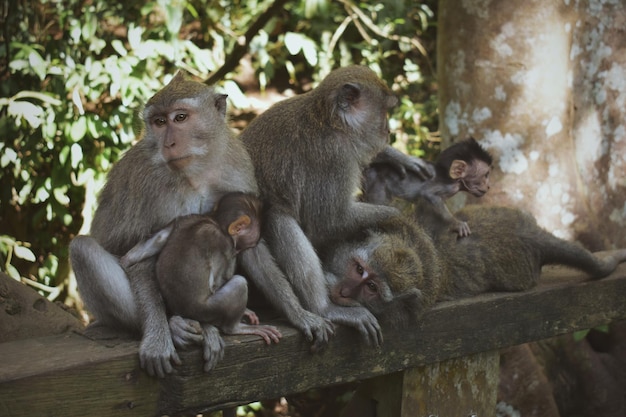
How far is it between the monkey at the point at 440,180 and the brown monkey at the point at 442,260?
5.1 inches

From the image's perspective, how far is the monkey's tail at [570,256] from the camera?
389 centimetres

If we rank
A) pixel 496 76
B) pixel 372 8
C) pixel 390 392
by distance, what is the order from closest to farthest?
pixel 390 392 < pixel 496 76 < pixel 372 8

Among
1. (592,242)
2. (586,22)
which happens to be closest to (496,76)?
(586,22)

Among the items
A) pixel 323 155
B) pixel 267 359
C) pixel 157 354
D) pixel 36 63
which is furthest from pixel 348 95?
pixel 36 63

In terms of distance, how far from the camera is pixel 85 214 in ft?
18.4

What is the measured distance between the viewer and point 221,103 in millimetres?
3244

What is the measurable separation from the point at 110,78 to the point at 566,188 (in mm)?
3048

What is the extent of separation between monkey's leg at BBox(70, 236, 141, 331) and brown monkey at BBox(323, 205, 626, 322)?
0.85 meters

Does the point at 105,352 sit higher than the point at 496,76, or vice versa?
the point at 496,76

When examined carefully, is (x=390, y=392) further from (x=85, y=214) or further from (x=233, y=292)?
(x=85, y=214)

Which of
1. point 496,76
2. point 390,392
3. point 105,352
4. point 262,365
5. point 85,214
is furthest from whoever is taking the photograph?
point 85,214

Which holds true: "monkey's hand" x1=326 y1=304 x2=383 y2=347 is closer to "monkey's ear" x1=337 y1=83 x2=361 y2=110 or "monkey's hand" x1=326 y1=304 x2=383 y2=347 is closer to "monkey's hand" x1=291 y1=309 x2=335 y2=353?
"monkey's hand" x1=291 y1=309 x2=335 y2=353

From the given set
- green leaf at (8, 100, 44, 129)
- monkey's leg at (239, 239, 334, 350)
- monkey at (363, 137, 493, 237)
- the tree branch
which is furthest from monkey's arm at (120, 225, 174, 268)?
the tree branch

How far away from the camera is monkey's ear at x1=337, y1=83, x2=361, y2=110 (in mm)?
3475
